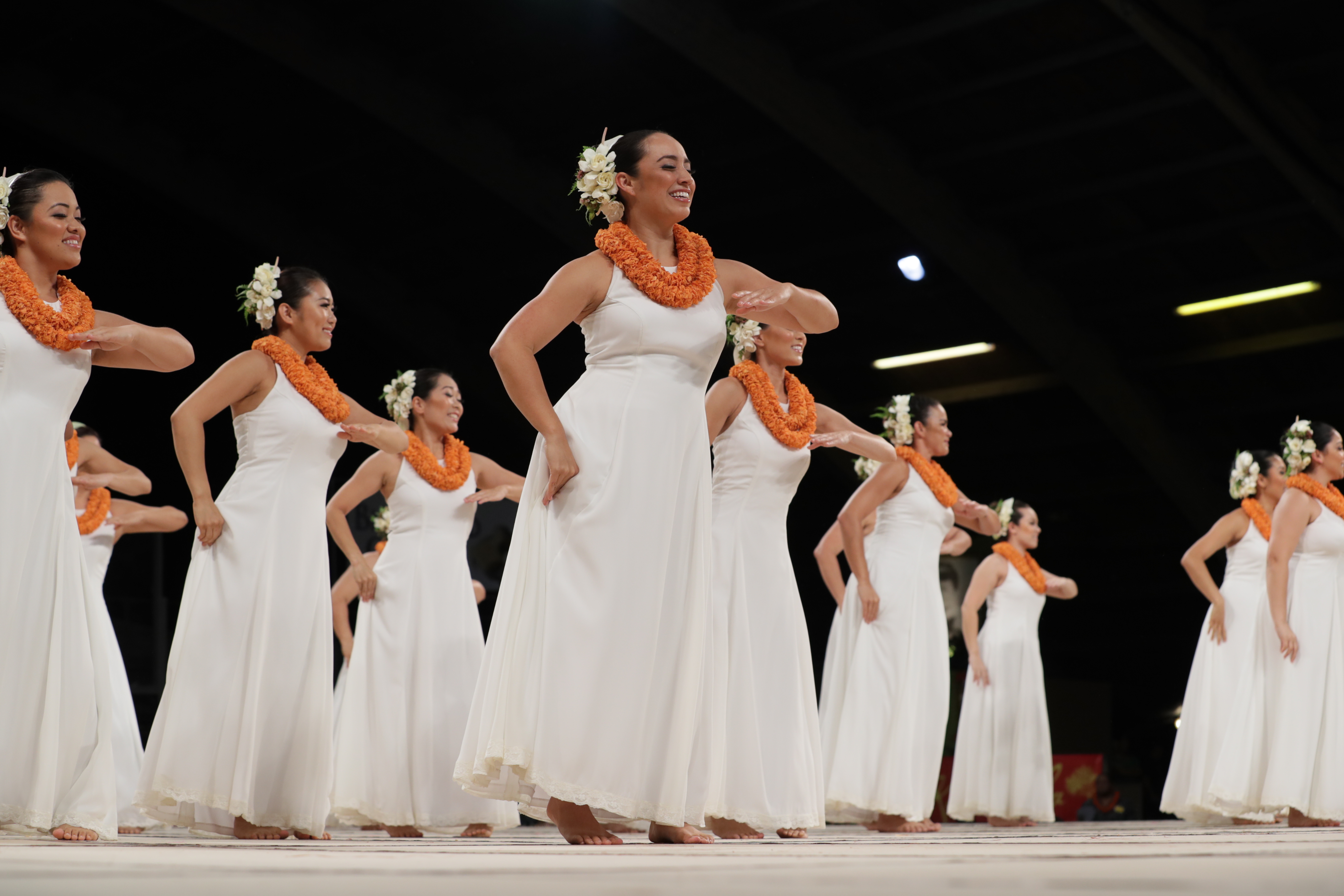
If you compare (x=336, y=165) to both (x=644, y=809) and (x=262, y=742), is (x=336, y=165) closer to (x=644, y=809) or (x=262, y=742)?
(x=262, y=742)

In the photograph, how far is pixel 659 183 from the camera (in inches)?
139

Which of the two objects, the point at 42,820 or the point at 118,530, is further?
the point at 118,530

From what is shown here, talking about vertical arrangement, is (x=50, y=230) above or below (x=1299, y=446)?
below

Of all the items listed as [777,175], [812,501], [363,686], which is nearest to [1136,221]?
[777,175]

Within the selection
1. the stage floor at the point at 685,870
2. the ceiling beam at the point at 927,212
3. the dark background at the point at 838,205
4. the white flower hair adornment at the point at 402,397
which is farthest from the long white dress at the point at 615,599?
the dark background at the point at 838,205

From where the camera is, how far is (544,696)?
124 inches

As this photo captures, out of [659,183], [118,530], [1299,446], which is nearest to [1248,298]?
[1299,446]

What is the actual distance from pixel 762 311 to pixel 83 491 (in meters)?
4.35

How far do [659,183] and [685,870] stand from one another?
2123 millimetres

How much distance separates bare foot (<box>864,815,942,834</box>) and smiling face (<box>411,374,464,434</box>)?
2.50 meters

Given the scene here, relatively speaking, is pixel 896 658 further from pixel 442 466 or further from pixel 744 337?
pixel 442 466

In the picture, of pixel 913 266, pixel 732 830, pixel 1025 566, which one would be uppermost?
pixel 913 266

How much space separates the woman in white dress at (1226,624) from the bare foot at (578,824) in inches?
206

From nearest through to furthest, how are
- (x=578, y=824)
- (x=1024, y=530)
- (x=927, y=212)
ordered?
(x=578, y=824) < (x=1024, y=530) < (x=927, y=212)
